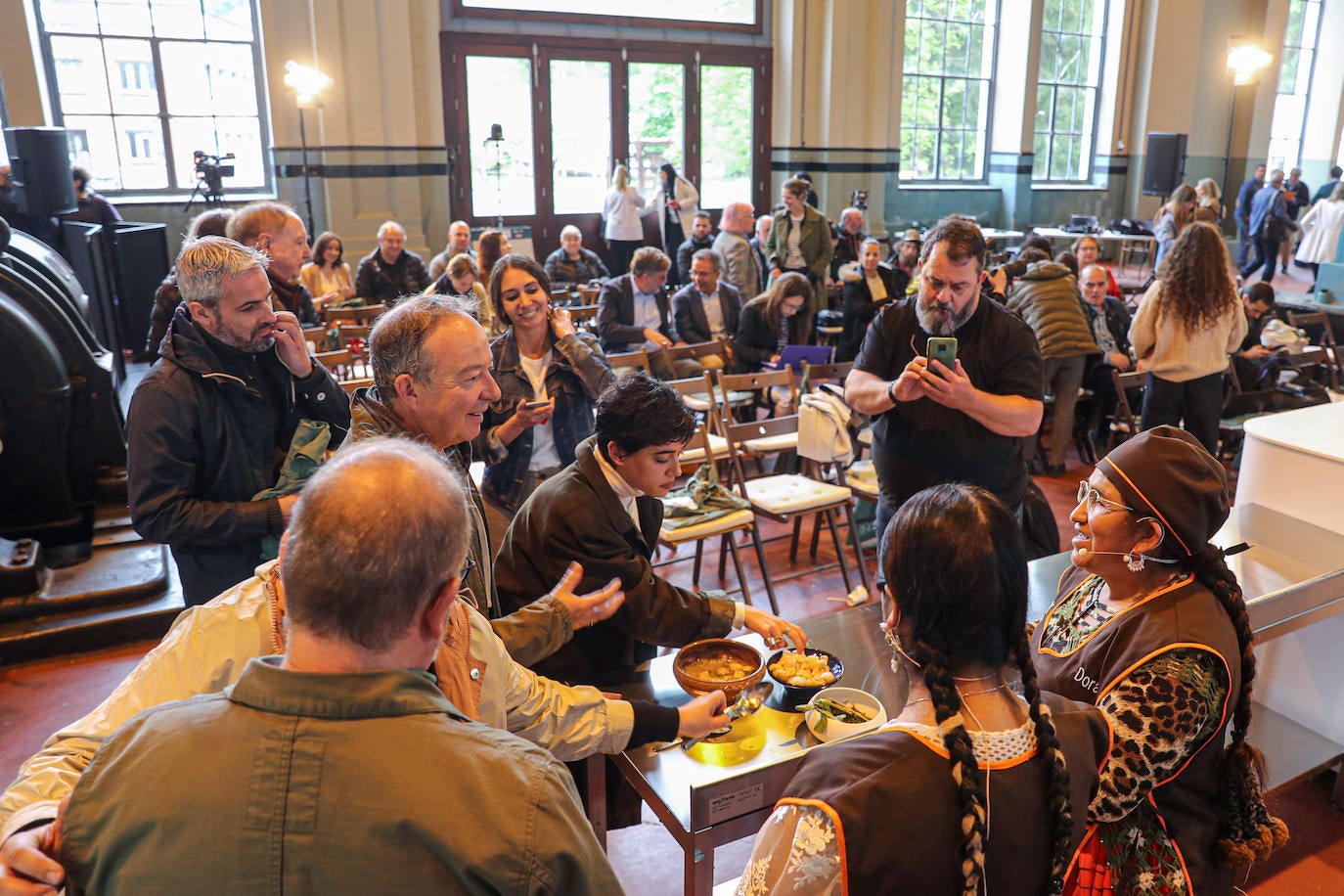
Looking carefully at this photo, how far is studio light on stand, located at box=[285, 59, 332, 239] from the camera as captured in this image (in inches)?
346

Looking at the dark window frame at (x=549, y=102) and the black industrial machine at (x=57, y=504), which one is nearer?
the black industrial machine at (x=57, y=504)

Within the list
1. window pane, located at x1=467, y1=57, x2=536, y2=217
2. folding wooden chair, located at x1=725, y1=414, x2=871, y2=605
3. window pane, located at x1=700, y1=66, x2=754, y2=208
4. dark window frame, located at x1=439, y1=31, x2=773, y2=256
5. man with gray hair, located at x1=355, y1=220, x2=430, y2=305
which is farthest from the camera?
window pane, located at x1=700, y1=66, x2=754, y2=208

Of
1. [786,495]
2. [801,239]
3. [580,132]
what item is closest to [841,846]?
[786,495]

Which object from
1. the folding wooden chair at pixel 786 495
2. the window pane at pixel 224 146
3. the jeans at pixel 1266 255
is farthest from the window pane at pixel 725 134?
the folding wooden chair at pixel 786 495

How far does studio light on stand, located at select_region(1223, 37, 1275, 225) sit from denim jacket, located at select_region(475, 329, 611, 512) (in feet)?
47.2

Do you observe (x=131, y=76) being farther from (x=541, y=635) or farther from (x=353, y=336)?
(x=541, y=635)

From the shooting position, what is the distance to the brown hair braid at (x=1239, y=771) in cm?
166

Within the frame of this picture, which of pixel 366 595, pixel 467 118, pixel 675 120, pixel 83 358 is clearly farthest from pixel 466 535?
pixel 675 120

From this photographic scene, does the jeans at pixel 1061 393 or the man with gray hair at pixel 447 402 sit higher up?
the man with gray hair at pixel 447 402

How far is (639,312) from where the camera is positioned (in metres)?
6.32

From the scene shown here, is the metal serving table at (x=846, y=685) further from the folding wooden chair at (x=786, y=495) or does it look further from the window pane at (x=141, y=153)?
the window pane at (x=141, y=153)

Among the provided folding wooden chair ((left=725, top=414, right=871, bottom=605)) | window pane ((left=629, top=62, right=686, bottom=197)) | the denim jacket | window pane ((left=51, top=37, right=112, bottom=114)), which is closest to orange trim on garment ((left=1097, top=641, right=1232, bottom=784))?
the denim jacket

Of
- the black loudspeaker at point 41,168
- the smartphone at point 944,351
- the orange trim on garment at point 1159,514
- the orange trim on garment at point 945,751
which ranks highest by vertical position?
the black loudspeaker at point 41,168

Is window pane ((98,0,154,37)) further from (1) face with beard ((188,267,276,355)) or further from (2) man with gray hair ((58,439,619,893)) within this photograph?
(2) man with gray hair ((58,439,619,893))
